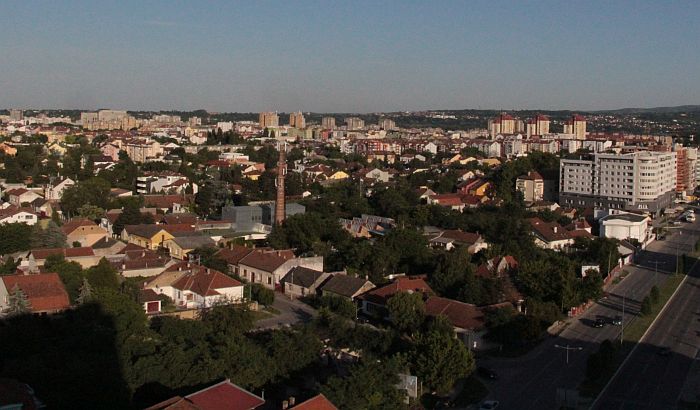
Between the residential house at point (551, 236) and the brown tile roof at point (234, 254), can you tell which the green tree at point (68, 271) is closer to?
the brown tile roof at point (234, 254)

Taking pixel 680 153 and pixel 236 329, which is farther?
pixel 680 153

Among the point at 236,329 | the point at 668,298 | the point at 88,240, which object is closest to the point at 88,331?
the point at 236,329

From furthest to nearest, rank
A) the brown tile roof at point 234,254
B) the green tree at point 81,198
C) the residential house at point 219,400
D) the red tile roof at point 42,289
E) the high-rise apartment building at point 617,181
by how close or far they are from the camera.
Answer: the high-rise apartment building at point 617,181 → the green tree at point 81,198 → the brown tile roof at point 234,254 → the red tile roof at point 42,289 → the residential house at point 219,400

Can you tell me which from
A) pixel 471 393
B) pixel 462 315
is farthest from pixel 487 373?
pixel 462 315

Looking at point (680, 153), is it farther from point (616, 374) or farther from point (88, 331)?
point (88, 331)

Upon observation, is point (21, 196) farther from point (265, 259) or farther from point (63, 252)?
point (265, 259)

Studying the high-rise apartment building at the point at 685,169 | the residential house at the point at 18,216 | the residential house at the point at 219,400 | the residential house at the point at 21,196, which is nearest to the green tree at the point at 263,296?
the residential house at the point at 219,400

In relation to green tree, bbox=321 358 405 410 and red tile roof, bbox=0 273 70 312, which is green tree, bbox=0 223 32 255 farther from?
green tree, bbox=321 358 405 410

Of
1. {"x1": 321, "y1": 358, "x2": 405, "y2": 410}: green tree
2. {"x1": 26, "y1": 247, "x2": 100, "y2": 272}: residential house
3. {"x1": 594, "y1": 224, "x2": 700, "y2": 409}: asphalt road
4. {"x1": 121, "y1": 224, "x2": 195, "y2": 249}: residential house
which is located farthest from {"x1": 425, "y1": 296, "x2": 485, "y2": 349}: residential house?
{"x1": 121, "y1": 224, "x2": 195, "y2": 249}: residential house
